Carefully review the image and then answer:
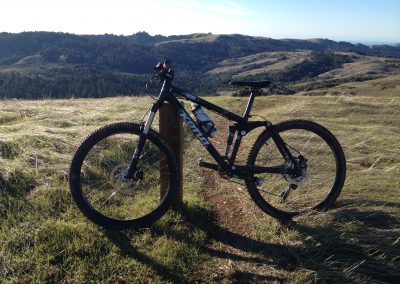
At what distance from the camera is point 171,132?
648cm

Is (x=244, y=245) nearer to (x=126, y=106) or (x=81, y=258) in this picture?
(x=81, y=258)

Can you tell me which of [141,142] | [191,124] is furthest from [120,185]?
[191,124]

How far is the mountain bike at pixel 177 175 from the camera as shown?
5914 millimetres

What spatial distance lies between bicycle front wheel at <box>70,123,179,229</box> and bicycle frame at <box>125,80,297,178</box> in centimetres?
30

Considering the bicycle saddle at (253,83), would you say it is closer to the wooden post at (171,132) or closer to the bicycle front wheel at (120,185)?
the wooden post at (171,132)

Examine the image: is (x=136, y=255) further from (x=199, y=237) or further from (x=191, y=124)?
(x=191, y=124)

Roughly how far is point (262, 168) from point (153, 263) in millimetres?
2395

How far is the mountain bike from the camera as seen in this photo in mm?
5914

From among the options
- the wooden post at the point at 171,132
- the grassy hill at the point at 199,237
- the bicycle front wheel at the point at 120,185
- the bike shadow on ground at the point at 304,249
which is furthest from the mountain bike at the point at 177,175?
the bike shadow on ground at the point at 304,249

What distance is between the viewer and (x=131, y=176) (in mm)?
6020

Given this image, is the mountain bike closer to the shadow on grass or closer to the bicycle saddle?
the bicycle saddle

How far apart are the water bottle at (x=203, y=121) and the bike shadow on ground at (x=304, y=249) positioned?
1.44 meters

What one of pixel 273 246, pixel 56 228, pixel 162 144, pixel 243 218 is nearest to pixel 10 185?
pixel 56 228

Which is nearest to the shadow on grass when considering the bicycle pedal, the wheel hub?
the bicycle pedal
